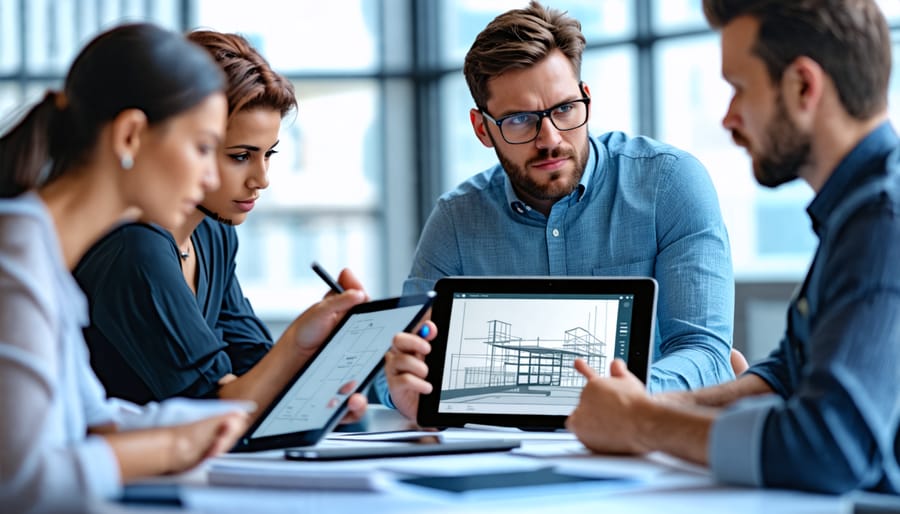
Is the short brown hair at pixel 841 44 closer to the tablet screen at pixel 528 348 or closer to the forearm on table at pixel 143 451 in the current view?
the tablet screen at pixel 528 348

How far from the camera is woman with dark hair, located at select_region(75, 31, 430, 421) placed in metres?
1.98

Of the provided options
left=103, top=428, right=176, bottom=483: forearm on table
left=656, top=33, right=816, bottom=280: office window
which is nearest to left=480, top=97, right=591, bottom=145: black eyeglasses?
left=103, top=428, right=176, bottom=483: forearm on table

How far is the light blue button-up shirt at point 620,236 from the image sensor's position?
91.0 inches

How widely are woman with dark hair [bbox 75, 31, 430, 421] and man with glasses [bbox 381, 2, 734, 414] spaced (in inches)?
21.2

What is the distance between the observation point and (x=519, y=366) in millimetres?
1915

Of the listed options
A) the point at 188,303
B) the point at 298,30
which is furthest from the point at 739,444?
the point at 298,30

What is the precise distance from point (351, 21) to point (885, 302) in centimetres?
548

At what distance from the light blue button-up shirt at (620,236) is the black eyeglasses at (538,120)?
0.51ft

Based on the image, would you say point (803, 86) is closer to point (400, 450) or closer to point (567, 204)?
point (400, 450)

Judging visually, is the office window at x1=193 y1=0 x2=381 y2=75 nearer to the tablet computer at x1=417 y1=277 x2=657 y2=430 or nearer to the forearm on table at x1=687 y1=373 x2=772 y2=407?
the tablet computer at x1=417 y1=277 x2=657 y2=430

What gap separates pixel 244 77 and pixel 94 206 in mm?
941

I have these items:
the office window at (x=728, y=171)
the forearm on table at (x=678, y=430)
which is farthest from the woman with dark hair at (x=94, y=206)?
the office window at (x=728, y=171)

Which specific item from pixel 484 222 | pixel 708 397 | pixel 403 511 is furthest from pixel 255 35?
pixel 403 511

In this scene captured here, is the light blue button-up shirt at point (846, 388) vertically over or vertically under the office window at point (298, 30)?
under
